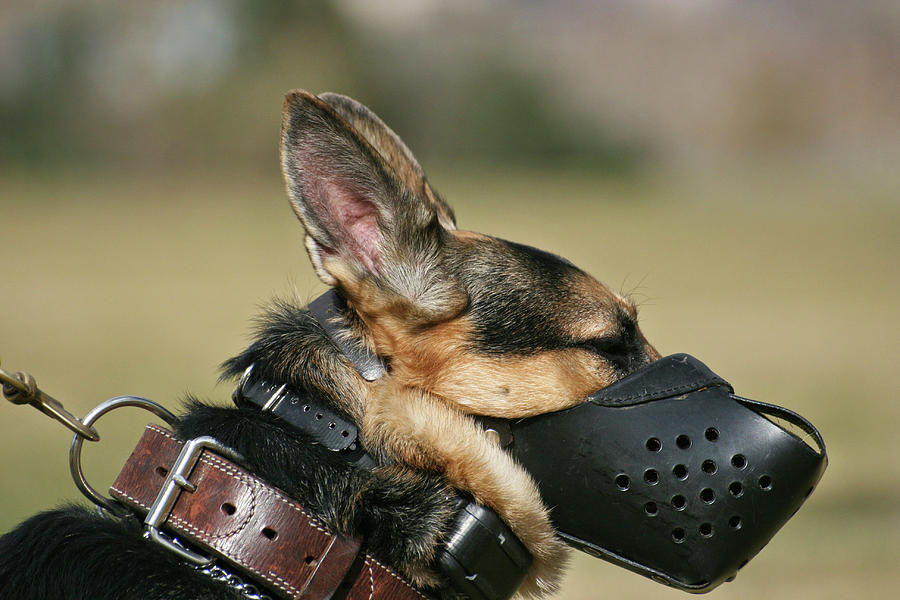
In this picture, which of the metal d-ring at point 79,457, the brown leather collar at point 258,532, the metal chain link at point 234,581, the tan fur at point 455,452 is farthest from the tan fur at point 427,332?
the metal d-ring at point 79,457

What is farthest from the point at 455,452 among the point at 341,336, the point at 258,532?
the point at 258,532

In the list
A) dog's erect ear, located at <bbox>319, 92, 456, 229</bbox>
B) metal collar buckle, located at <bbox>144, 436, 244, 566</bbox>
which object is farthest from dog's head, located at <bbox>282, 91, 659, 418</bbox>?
metal collar buckle, located at <bbox>144, 436, 244, 566</bbox>

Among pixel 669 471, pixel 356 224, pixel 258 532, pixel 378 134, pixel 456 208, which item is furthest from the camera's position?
pixel 456 208

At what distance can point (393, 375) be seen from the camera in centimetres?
224

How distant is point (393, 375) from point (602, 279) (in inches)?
445

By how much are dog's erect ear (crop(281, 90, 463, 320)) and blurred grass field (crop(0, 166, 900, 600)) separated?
455 millimetres

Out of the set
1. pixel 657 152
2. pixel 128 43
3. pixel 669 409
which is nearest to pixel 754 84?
pixel 657 152

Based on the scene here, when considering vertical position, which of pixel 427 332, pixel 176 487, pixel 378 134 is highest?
pixel 378 134

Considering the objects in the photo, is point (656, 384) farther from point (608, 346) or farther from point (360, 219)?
point (360, 219)

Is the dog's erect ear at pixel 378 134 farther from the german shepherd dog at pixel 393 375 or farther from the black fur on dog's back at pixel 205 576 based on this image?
the black fur on dog's back at pixel 205 576

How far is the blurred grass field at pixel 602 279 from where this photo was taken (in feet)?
18.1

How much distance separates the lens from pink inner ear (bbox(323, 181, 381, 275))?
225cm

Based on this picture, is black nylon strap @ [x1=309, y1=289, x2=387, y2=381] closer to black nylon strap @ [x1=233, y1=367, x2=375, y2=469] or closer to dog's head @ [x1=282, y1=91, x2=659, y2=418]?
dog's head @ [x1=282, y1=91, x2=659, y2=418]

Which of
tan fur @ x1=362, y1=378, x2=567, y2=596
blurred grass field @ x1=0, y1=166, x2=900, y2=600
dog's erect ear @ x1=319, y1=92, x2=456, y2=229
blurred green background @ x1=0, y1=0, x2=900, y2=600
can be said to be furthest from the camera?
blurred green background @ x1=0, y1=0, x2=900, y2=600
